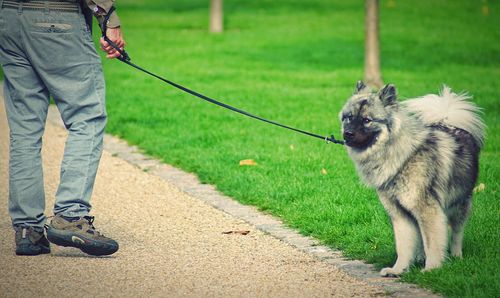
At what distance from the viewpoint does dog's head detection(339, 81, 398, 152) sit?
5.49 metres

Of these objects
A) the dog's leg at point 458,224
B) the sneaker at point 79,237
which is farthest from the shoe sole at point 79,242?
the dog's leg at point 458,224

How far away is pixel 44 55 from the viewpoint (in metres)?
5.80

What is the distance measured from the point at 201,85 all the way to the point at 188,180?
6.23 meters

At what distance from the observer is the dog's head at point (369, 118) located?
5488 mm

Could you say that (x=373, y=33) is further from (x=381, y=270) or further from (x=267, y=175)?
(x=381, y=270)

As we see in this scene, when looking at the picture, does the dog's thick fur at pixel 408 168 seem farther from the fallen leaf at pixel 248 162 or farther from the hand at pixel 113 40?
the fallen leaf at pixel 248 162

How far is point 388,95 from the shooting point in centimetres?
554

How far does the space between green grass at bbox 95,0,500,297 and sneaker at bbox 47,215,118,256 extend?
156cm

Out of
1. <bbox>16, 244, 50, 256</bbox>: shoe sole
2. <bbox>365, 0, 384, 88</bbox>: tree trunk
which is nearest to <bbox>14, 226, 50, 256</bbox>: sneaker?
<bbox>16, 244, 50, 256</bbox>: shoe sole

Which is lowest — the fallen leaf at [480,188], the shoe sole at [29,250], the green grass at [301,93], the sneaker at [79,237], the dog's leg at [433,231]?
the green grass at [301,93]

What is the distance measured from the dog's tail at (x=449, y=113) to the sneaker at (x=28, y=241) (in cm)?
257

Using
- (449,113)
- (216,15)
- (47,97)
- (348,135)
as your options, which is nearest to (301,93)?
(449,113)

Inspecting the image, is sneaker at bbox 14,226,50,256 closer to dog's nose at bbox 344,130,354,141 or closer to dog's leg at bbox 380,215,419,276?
dog's nose at bbox 344,130,354,141

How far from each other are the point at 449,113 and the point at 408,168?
23.6 inches
